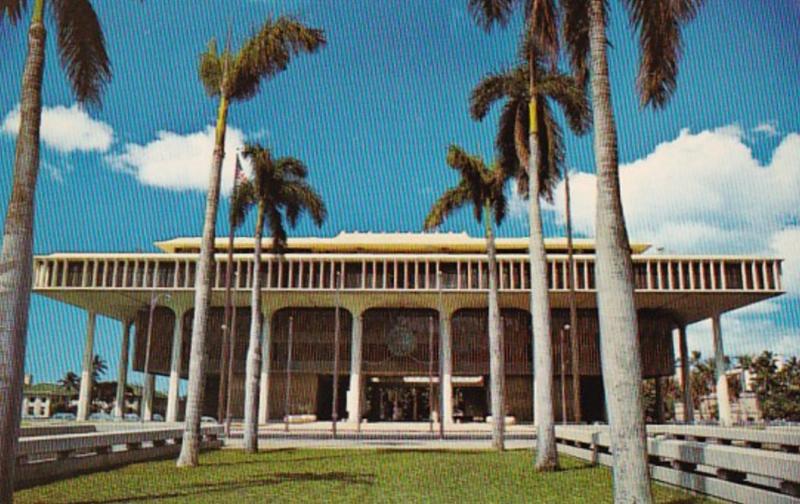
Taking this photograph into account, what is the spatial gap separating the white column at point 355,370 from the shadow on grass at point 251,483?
1791 inches

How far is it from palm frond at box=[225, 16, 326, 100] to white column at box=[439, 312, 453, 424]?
44.0 meters

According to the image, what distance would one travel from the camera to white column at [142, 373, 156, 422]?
6240cm

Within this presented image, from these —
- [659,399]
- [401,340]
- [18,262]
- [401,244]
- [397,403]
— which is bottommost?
[397,403]

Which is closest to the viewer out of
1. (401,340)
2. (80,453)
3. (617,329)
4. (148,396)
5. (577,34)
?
(617,329)

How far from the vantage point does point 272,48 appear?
65.1 feet

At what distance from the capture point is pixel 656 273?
2331 inches

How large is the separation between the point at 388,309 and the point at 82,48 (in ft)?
176

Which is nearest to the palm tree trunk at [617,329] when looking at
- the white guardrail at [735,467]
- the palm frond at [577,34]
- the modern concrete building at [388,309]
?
the white guardrail at [735,467]

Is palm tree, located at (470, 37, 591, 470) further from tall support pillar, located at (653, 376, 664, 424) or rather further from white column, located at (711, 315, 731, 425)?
tall support pillar, located at (653, 376, 664, 424)

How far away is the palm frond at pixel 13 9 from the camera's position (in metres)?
11.8

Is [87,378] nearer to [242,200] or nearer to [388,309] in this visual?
[388,309]

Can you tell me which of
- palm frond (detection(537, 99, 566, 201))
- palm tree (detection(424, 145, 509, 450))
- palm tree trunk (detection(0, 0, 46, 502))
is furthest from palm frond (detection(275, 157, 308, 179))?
palm tree trunk (detection(0, 0, 46, 502))

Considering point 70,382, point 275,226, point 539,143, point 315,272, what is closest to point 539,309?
point 539,143

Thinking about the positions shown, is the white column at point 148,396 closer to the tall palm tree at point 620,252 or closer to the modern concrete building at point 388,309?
the modern concrete building at point 388,309
